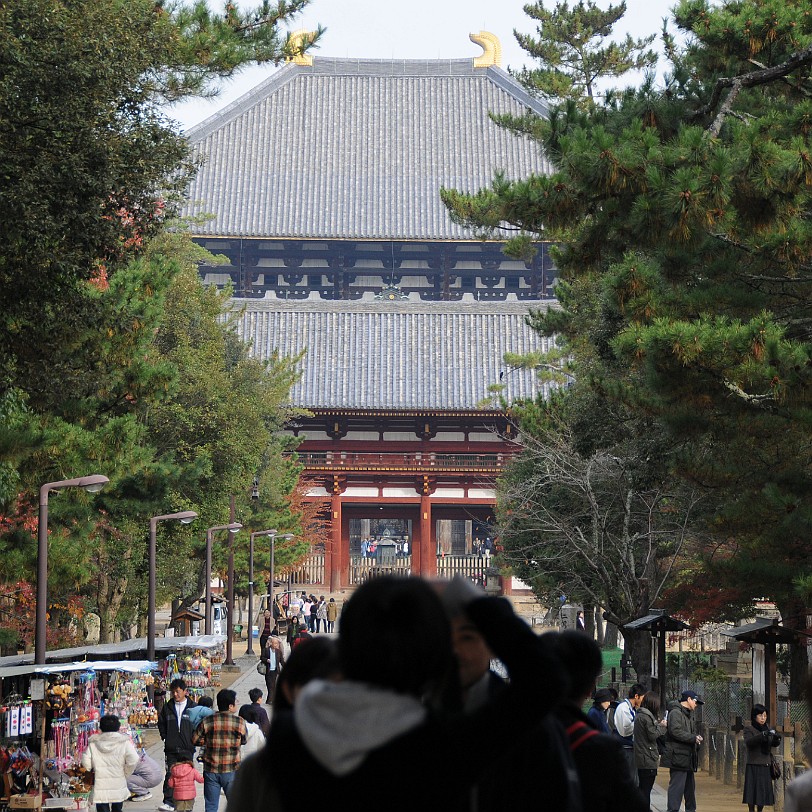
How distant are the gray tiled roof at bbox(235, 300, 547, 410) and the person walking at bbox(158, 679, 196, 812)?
3221 cm

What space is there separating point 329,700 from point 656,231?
319 inches

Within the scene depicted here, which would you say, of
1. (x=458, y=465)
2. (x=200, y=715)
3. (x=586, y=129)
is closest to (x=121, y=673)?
(x=200, y=715)

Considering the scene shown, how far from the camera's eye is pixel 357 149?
2339 inches

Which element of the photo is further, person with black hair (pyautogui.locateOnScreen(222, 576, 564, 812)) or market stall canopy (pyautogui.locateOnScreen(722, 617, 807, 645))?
market stall canopy (pyautogui.locateOnScreen(722, 617, 807, 645))

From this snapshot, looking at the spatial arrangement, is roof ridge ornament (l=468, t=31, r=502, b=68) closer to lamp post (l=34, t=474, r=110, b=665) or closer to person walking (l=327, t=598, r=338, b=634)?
person walking (l=327, t=598, r=338, b=634)

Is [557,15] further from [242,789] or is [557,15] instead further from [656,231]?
[242,789]

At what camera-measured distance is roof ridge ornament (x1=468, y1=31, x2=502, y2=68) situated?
6209cm

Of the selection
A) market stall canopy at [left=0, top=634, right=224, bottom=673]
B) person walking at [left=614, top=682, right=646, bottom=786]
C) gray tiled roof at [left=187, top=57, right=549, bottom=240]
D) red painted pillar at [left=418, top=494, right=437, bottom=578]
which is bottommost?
person walking at [left=614, top=682, right=646, bottom=786]

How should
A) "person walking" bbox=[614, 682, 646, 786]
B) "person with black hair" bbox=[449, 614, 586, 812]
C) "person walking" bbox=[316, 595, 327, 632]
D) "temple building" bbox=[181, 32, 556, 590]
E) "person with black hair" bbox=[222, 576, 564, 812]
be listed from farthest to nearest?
"temple building" bbox=[181, 32, 556, 590] < "person walking" bbox=[316, 595, 327, 632] < "person walking" bbox=[614, 682, 646, 786] < "person with black hair" bbox=[449, 614, 586, 812] < "person with black hair" bbox=[222, 576, 564, 812]

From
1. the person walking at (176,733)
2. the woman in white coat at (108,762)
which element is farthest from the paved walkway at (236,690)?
the woman in white coat at (108,762)

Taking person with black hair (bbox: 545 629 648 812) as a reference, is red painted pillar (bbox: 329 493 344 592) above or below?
above

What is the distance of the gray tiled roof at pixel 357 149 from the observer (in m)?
55.6

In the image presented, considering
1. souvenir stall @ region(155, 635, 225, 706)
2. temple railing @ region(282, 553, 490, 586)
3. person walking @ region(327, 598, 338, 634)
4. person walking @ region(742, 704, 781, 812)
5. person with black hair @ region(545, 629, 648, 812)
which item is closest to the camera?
person with black hair @ region(545, 629, 648, 812)

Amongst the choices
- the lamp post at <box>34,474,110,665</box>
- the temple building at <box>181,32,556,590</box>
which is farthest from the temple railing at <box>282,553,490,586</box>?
the lamp post at <box>34,474,110,665</box>
